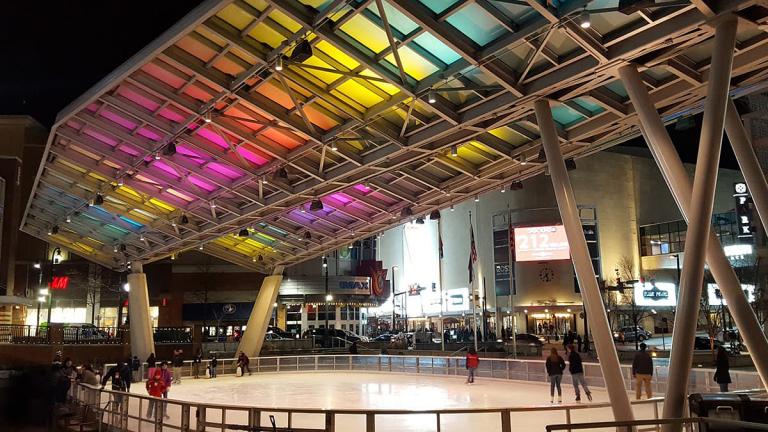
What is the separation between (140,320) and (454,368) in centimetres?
2063

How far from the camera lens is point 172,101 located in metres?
18.7

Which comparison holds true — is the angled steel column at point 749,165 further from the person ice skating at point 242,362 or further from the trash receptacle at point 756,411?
the person ice skating at point 242,362

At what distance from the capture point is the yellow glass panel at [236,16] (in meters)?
14.5

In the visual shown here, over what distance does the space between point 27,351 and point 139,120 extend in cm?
2371

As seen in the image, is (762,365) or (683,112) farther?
(683,112)

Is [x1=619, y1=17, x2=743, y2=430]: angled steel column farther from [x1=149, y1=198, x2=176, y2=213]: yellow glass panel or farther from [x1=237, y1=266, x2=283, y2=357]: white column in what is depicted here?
[x1=237, y1=266, x2=283, y2=357]: white column

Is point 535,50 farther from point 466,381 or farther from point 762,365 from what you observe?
point 466,381

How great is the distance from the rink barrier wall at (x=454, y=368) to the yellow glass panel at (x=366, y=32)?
1349 cm

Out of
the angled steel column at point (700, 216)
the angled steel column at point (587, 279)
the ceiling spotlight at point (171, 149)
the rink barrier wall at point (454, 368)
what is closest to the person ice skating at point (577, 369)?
the rink barrier wall at point (454, 368)

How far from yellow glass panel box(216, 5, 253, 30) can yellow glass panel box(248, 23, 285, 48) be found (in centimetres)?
30

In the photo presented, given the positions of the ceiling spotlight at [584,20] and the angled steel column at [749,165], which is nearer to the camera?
the ceiling spotlight at [584,20]

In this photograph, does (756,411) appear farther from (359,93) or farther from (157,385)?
(157,385)

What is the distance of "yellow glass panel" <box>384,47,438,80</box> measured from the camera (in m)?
15.7

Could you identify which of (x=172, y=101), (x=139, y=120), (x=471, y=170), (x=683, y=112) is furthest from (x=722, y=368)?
(x=139, y=120)
